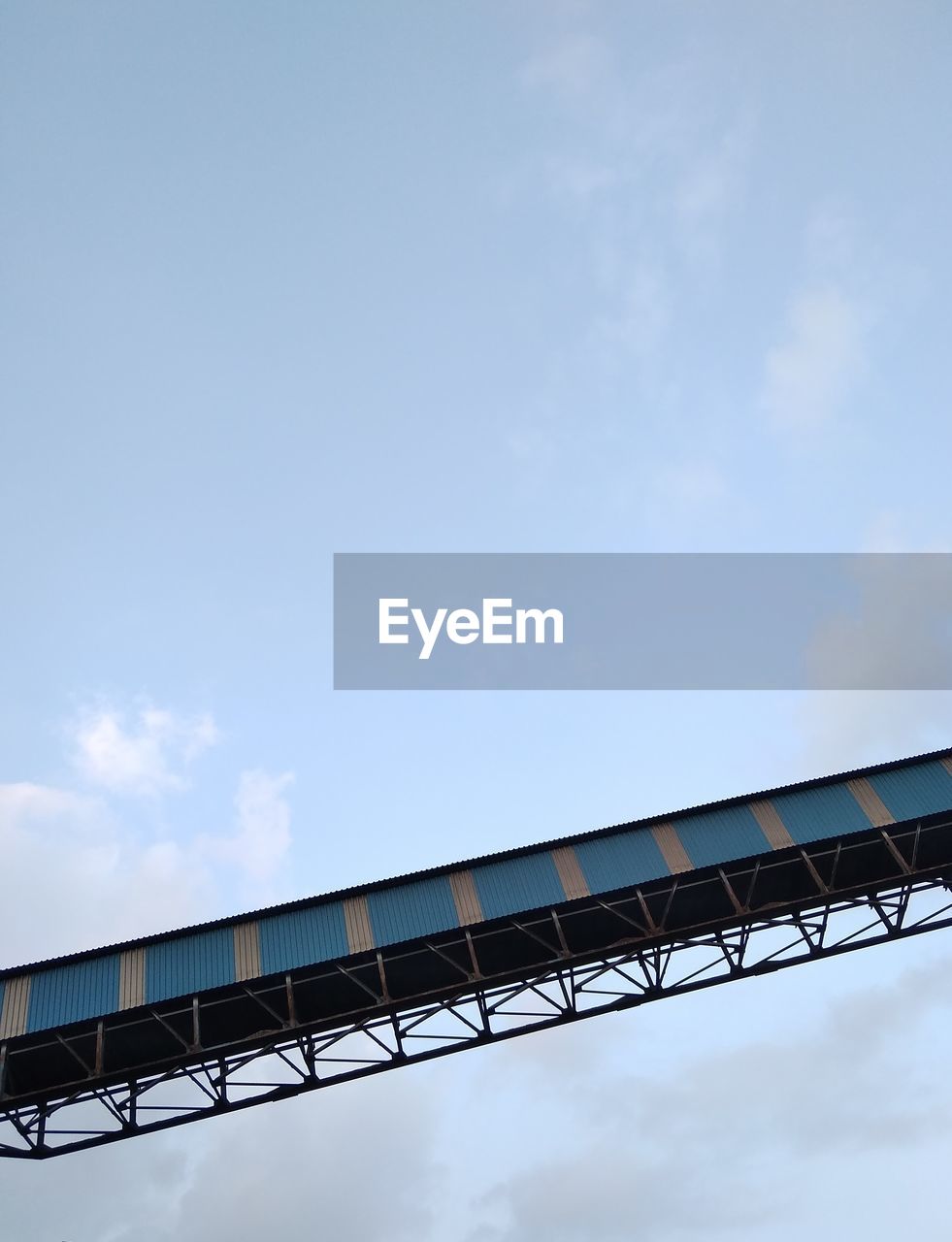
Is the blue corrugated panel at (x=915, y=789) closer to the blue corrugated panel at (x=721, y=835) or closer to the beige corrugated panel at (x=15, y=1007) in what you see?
the blue corrugated panel at (x=721, y=835)

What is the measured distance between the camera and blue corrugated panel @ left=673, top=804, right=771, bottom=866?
89.8 ft

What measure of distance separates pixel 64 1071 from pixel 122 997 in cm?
259

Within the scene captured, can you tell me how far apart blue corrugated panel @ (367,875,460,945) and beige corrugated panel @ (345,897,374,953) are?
15 cm

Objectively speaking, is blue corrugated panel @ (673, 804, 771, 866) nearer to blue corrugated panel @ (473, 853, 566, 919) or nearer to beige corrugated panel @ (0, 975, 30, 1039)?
blue corrugated panel @ (473, 853, 566, 919)

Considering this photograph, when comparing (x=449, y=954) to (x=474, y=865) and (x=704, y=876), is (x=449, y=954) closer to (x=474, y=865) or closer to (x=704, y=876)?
(x=474, y=865)

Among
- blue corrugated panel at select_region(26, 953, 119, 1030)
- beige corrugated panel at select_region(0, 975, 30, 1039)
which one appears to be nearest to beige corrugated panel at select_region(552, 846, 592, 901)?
blue corrugated panel at select_region(26, 953, 119, 1030)

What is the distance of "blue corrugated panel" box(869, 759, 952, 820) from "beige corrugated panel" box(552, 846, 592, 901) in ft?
27.4

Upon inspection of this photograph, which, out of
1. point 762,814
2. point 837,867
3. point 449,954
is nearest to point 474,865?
point 449,954

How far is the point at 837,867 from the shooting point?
27844 mm

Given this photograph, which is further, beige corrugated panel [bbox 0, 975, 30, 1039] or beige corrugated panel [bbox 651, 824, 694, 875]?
beige corrugated panel [bbox 651, 824, 694, 875]

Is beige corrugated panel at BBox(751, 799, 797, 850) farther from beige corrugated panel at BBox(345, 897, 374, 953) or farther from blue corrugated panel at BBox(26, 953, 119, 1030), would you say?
blue corrugated panel at BBox(26, 953, 119, 1030)

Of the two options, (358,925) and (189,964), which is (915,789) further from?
(189,964)

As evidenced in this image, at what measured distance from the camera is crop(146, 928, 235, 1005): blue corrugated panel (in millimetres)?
25484

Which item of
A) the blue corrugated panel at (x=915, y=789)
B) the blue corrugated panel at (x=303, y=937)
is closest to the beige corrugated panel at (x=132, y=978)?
the blue corrugated panel at (x=303, y=937)
